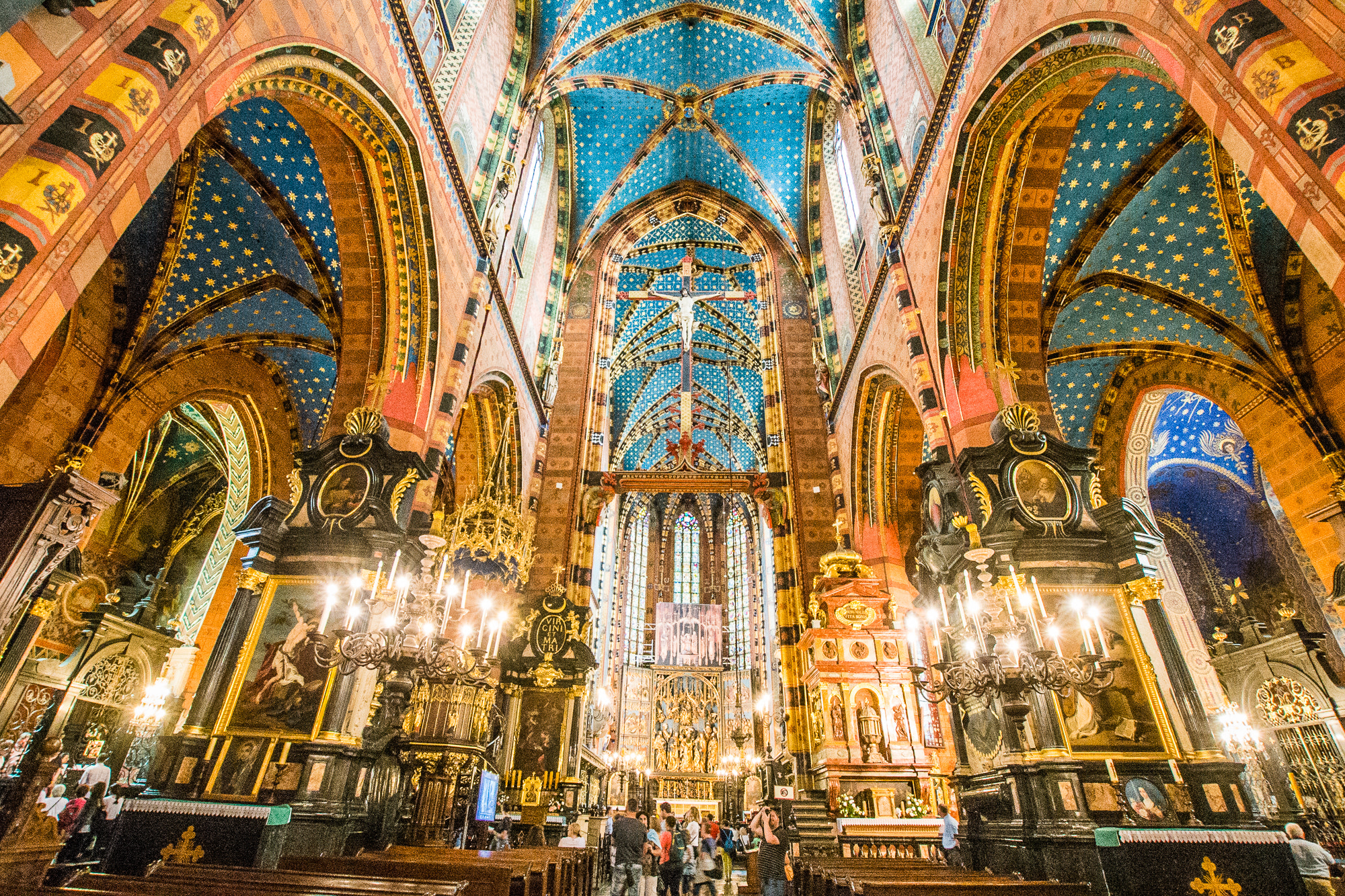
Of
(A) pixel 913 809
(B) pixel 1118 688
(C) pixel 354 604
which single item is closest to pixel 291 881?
(C) pixel 354 604

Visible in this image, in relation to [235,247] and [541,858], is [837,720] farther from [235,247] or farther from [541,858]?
[235,247]

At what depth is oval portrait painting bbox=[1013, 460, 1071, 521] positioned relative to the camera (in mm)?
7242

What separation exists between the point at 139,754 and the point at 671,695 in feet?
67.6

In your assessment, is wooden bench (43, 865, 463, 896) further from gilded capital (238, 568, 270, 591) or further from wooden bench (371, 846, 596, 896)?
gilded capital (238, 568, 270, 591)

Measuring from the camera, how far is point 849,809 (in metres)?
9.30

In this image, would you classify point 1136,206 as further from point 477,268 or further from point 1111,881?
point 477,268

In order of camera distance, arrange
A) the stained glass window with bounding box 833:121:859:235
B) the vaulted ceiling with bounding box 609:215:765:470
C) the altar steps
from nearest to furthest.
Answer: the altar steps, the stained glass window with bounding box 833:121:859:235, the vaulted ceiling with bounding box 609:215:765:470

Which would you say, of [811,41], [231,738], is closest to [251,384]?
[231,738]

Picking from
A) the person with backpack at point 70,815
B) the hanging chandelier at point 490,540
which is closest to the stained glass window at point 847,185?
the hanging chandelier at point 490,540

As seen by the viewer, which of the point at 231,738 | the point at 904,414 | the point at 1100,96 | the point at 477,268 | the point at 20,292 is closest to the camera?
the point at 20,292

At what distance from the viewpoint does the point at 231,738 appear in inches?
260

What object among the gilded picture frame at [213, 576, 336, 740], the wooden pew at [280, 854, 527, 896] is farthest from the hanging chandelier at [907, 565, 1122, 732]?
the gilded picture frame at [213, 576, 336, 740]

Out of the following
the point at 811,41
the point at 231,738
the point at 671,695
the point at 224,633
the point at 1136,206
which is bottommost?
the point at 231,738

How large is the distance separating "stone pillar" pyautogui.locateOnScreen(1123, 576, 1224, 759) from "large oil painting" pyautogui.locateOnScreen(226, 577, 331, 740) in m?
9.04
